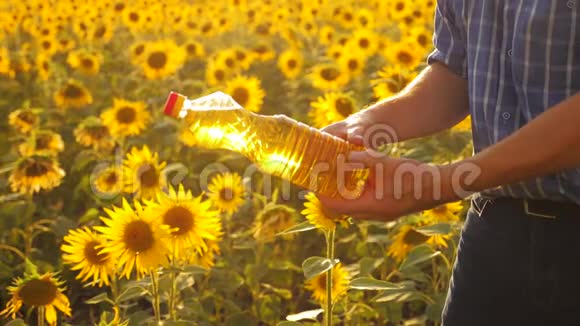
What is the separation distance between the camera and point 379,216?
1531 mm

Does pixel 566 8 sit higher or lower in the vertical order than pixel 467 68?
higher

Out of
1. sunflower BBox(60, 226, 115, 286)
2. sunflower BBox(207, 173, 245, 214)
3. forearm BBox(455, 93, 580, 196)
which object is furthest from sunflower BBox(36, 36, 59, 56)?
forearm BBox(455, 93, 580, 196)

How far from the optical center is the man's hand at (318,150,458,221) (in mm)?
1460

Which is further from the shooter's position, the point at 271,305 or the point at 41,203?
the point at 41,203

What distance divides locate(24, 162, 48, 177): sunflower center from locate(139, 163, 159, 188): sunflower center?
603 mm

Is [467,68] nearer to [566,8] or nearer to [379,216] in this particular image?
[566,8]

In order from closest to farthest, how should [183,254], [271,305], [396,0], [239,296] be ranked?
[183,254] → [271,305] → [239,296] → [396,0]

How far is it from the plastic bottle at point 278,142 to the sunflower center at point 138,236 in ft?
1.97

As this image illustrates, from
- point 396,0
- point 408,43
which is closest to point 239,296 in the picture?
point 408,43

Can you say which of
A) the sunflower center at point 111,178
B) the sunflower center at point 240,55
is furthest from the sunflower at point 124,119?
the sunflower center at point 240,55

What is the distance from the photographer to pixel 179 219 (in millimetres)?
2443

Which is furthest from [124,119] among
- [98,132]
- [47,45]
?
[47,45]

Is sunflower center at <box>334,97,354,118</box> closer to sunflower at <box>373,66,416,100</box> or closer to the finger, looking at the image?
sunflower at <box>373,66,416,100</box>

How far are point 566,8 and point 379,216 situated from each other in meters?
0.54
